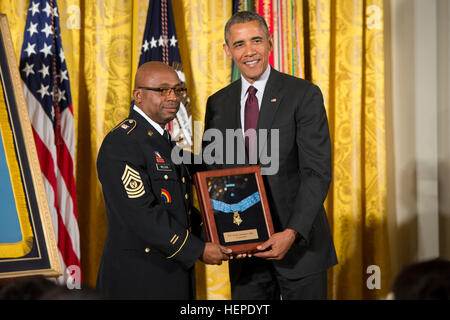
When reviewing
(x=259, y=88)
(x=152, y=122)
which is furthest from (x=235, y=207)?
(x=259, y=88)

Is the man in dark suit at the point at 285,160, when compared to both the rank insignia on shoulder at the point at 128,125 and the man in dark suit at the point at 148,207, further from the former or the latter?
the rank insignia on shoulder at the point at 128,125

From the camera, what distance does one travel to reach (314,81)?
381 cm

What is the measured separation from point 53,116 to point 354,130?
6.78 feet

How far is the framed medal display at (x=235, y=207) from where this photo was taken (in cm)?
234

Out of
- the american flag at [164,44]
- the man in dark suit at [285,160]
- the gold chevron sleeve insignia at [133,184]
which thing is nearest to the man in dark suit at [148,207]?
the gold chevron sleeve insignia at [133,184]

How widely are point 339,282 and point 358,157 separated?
0.91 meters

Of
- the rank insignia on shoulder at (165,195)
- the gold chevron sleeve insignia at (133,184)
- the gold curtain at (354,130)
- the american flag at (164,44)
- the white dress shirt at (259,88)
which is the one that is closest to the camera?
the gold chevron sleeve insignia at (133,184)

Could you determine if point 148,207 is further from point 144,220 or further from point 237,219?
point 237,219

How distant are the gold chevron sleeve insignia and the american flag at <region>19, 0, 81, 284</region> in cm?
136

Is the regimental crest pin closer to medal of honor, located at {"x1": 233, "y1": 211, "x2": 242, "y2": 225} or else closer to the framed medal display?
the framed medal display

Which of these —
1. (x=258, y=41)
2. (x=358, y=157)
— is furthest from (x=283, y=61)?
(x=258, y=41)

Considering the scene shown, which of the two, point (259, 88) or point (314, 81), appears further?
point (314, 81)

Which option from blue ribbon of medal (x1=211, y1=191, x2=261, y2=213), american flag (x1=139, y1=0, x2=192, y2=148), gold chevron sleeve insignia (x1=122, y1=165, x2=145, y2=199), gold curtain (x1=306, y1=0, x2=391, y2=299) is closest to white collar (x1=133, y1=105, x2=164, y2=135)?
gold chevron sleeve insignia (x1=122, y1=165, x2=145, y2=199)
